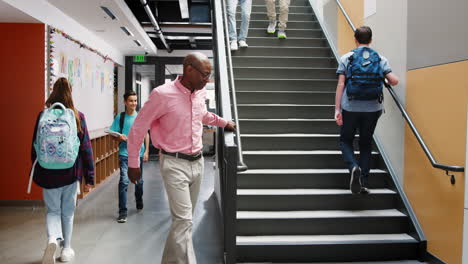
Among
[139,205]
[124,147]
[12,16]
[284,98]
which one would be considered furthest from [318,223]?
[12,16]

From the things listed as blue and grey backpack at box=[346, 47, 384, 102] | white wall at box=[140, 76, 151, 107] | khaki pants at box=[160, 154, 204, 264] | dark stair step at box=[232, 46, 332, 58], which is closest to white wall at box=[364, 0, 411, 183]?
blue and grey backpack at box=[346, 47, 384, 102]

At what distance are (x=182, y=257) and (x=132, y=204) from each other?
372 centimetres

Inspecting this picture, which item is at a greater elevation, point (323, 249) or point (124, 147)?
point (124, 147)

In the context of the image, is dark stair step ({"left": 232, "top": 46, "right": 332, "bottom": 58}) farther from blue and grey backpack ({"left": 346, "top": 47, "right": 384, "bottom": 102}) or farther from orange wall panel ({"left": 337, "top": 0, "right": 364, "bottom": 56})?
blue and grey backpack ({"left": 346, "top": 47, "right": 384, "bottom": 102})

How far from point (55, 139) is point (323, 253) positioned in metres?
2.35

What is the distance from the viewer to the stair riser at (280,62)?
5926 millimetres

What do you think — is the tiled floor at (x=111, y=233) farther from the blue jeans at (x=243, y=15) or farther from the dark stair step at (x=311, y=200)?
the blue jeans at (x=243, y=15)

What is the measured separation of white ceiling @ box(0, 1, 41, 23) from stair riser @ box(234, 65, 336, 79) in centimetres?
271

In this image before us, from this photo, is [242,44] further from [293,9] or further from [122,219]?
[122,219]

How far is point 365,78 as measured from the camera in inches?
150

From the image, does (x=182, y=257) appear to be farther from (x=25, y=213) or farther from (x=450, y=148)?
(x=25, y=213)

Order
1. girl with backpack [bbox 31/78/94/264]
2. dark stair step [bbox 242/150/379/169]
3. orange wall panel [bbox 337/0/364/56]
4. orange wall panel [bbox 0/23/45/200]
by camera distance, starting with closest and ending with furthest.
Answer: girl with backpack [bbox 31/78/94/264], dark stair step [bbox 242/150/379/169], orange wall panel [bbox 337/0/364/56], orange wall panel [bbox 0/23/45/200]

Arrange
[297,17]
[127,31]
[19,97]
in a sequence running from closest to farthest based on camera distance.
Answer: [19,97] < [297,17] < [127,31]

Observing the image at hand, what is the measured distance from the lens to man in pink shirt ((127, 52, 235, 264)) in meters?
2.75
